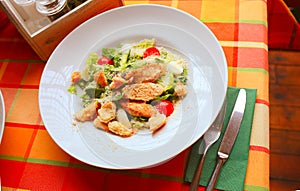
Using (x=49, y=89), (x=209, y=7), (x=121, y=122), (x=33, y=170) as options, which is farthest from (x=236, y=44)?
(x=33, y=170)

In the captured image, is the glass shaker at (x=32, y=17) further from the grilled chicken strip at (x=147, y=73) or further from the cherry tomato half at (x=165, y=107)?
the cherry tomato half at (x=165, y=107)

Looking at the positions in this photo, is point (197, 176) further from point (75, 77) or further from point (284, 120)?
point (284, 120)

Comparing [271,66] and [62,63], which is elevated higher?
[62,63]

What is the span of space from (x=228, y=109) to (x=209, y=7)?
14.0 inches

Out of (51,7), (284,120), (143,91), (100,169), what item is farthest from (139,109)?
(284,120)

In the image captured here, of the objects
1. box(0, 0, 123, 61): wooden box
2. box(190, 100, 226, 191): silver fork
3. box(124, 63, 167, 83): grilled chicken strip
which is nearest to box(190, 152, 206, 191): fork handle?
box(190, 100, 226, 191): silver fork

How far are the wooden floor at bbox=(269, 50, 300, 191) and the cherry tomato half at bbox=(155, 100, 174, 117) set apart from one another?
61cm

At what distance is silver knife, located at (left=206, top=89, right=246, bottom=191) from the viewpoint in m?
0.67

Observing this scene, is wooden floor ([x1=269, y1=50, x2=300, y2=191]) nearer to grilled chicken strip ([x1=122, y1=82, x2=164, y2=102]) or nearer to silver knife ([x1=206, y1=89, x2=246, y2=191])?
silver knife ([x1=206, y1=89, x2=246, y2=191])

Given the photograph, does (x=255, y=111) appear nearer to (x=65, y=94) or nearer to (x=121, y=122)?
(x=121, y=122)

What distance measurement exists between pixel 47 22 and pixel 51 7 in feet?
0.17

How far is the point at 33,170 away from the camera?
78 centimetres

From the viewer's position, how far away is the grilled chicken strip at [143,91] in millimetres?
771

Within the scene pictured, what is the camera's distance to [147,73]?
2.68 feet
